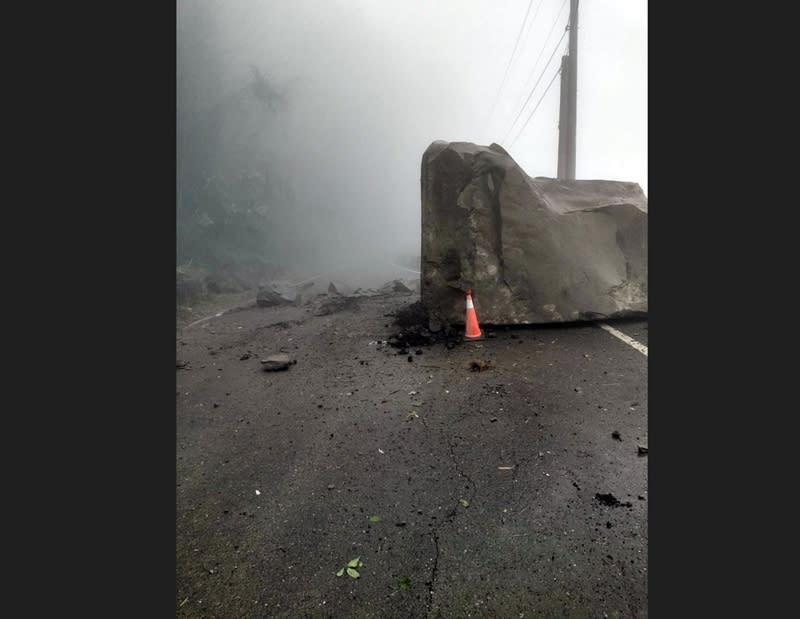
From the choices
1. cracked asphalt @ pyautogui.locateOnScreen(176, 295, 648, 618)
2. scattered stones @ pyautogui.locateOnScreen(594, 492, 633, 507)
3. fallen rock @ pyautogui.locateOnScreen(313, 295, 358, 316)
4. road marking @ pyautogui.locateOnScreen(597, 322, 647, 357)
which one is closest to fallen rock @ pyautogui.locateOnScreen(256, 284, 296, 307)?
fallen rock @ pyautogui.locateOnScreen(313, 295, 358, 316)

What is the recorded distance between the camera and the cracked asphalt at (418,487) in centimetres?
185

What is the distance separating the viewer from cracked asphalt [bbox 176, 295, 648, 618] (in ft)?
6.07

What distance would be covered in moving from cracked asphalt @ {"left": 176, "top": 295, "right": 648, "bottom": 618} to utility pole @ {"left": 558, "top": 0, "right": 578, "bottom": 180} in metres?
8.90

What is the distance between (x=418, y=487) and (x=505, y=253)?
3994mm

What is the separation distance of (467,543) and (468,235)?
175 inches

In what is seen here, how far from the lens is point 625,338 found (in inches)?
210

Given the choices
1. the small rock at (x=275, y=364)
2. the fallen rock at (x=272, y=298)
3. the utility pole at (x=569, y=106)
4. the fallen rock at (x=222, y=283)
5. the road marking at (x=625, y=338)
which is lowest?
the small rock at (x=275, y=364)

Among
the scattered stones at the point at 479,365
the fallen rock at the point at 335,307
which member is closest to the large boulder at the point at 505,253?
the scattered stones at the point at 479,365

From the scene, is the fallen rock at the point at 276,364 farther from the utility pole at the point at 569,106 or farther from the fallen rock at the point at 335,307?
the utility pole at the point at 569,106

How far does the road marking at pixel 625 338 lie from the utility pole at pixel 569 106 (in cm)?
733

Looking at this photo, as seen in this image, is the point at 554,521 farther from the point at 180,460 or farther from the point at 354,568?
the point at 180,460

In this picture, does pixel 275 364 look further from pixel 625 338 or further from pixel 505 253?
pixel 625 338

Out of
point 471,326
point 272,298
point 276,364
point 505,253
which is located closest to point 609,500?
point 471,326

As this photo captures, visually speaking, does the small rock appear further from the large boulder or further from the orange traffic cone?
the orange traffic cone
